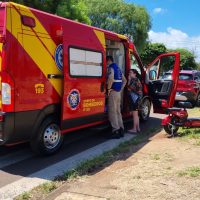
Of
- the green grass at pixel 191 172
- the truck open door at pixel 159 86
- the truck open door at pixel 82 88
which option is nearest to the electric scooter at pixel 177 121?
the truck open door at pixel 159 86

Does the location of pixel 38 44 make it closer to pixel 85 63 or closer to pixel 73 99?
pixel 73 99

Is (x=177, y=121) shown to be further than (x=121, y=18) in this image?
No

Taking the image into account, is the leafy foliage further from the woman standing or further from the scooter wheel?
the scooter wheel

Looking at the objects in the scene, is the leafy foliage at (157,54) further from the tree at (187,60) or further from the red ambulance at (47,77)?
the red ambulance at (47,77)

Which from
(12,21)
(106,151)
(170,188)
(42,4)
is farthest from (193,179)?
(42,4)

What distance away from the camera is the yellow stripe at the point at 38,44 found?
682cm

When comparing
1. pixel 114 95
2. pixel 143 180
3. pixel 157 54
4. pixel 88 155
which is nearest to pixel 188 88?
pixel 114 95

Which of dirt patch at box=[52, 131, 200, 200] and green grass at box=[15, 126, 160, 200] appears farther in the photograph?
green grass at box=[15, 126, 160, 200]

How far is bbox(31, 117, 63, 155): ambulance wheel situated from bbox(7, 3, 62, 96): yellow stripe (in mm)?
649

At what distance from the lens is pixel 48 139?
7863 millimetres

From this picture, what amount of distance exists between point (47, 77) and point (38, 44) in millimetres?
638

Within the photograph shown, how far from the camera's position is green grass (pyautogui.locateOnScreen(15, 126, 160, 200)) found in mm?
5828

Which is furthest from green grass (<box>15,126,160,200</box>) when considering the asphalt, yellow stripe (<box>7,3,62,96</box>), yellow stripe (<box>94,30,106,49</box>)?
yellow stripe (<box>94,30,106,49</box>)

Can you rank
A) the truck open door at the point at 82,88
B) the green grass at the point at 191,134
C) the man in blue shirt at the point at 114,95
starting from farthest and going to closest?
1. the man in blue shirt at the point at 114,95
2. the green grass at the point at 191,134
3. the truck open door at the point at 82,88
